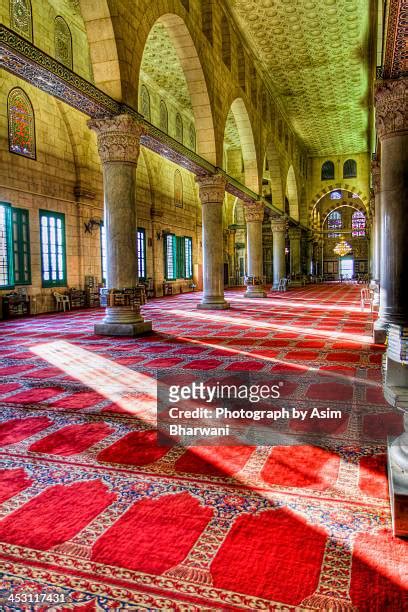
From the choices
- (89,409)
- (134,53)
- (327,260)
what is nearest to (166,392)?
(89,409)

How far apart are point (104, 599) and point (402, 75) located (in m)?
6.76

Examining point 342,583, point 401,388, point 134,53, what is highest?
point 134,53

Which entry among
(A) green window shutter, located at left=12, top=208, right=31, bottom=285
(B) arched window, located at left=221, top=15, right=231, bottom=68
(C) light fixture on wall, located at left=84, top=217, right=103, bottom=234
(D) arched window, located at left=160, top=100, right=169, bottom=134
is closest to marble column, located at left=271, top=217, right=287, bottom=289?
(D) arched window, located at left=160, top=100, right=169, bottom=134

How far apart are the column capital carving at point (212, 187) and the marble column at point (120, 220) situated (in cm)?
485

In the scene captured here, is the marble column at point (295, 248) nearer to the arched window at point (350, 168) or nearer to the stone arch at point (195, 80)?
the arched window at point (350, 168)

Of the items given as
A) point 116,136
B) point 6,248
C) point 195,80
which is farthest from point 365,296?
point 6,248

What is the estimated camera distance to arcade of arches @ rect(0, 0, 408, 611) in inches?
77.2

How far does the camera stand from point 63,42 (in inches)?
522

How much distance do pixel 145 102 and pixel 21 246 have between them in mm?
8589

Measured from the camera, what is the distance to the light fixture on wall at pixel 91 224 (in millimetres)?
14963

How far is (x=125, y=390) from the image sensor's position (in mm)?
4641

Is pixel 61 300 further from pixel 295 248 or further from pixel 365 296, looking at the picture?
pixel 295 248

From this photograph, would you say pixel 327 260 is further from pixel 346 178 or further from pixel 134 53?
pixel 134 53

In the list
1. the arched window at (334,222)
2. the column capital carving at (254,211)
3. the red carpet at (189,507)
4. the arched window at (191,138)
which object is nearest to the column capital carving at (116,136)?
the red carpet at (189,507)
